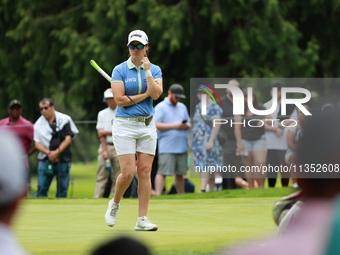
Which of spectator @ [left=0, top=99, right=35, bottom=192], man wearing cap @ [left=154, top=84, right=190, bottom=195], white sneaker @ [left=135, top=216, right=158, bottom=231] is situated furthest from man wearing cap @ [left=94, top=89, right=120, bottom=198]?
white sneaker @ [left=135, top=216, right=158, bottom=231]

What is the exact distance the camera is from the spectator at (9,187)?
6.59ft

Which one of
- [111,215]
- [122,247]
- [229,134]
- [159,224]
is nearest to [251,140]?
[229,134]

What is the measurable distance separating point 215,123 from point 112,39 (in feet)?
30.7

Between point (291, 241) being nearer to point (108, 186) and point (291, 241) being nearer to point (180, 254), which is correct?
point (180, 254)

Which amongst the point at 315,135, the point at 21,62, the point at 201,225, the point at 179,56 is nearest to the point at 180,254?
the point at 201,225

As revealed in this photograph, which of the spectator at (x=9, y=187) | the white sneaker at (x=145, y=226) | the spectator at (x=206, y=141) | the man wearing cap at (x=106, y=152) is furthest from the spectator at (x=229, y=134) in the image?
the spectator at (x=9, y=187)

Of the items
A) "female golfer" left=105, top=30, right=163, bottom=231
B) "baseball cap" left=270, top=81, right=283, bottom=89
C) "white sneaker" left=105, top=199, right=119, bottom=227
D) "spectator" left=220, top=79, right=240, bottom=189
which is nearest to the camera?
"female golfer" left=105, top=30, right=163, bottom=231

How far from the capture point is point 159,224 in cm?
845

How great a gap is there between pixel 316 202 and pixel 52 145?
1157cm

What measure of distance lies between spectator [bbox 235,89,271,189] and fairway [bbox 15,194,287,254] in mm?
2041

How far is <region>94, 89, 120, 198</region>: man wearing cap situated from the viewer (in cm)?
1315

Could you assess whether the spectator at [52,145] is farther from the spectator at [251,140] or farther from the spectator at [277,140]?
the spectator at [277,140]

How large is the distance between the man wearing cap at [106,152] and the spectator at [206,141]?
55.6 inches

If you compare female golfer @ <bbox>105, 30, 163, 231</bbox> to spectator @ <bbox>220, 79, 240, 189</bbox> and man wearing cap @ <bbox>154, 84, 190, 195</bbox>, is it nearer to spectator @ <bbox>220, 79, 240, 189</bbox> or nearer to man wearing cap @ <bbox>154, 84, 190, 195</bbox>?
man wearing cap @ <bbox>154, 84, 190, 195</bbox>
